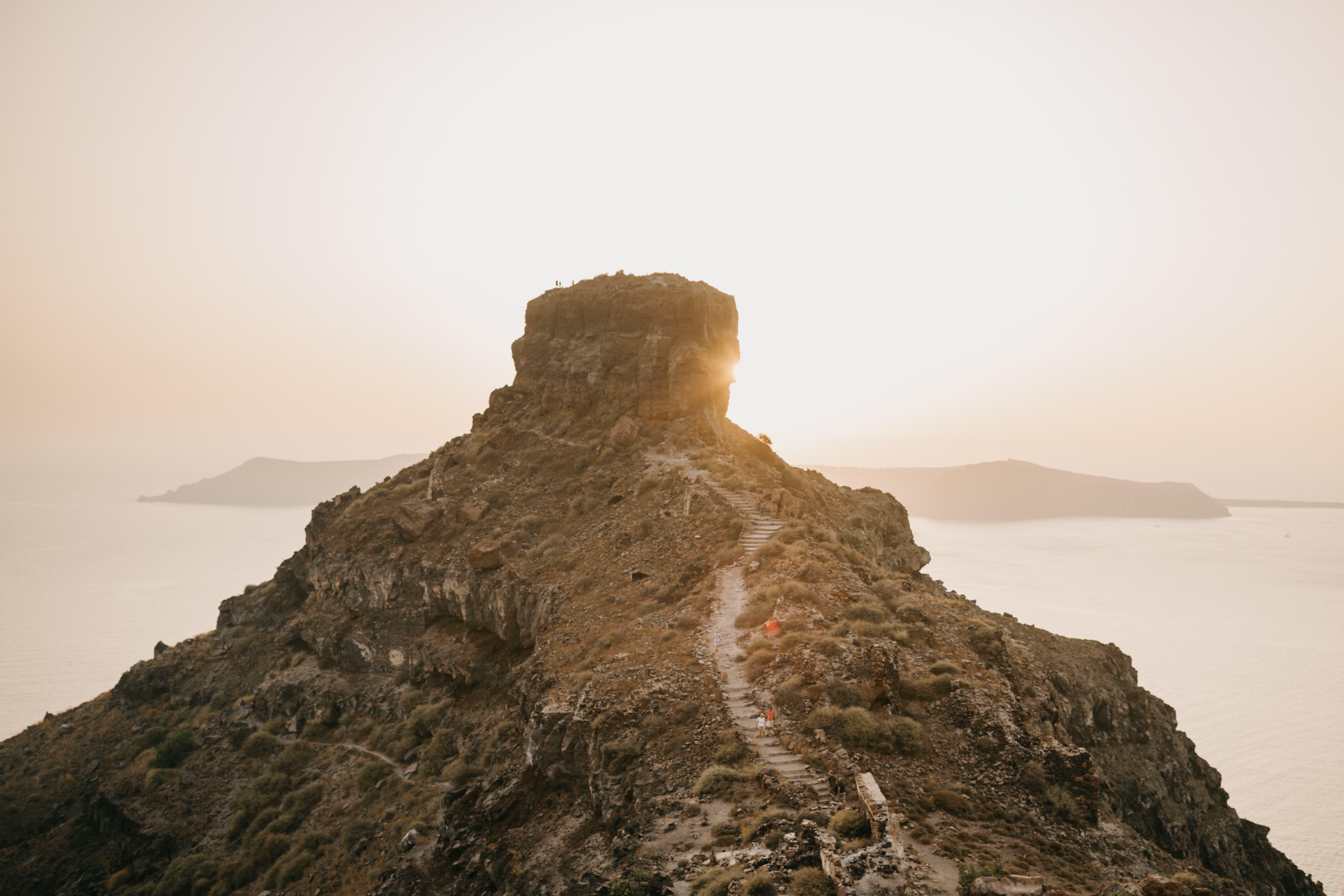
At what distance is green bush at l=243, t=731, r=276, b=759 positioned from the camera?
128ft

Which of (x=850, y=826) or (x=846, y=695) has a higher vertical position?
(x=846, y=695)

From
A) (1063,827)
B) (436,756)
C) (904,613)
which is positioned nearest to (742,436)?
(904,613)

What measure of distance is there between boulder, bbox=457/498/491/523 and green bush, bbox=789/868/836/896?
1361 inches

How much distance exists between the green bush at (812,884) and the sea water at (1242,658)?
73.0m

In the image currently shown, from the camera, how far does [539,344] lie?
2030 inches

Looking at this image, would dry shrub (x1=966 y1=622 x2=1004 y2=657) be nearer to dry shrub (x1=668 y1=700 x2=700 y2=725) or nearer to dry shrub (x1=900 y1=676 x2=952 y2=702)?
dry shrub (x1=900 y1=676 x2=952 y2=702)

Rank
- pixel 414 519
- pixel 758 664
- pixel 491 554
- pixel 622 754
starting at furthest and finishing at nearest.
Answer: pixel 414 519 < pixel 491 554 < pixel 758 664 < pixel 622 754

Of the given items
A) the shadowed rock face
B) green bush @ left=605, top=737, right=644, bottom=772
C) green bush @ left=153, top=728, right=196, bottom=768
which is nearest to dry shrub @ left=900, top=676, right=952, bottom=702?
green bush @ left=605, top=737, right=644, bottom=772

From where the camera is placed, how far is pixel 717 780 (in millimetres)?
16828

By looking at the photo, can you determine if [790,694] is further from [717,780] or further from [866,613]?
[866,613]

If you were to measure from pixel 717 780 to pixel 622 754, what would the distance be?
3.84 metres

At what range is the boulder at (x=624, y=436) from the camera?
4516 centimetres

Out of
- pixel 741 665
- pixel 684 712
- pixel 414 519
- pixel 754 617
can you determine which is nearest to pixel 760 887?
pixel 684 712

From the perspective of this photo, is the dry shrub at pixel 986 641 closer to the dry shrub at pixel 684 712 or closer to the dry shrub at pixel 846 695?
the dry shrub at pixel 846 695
